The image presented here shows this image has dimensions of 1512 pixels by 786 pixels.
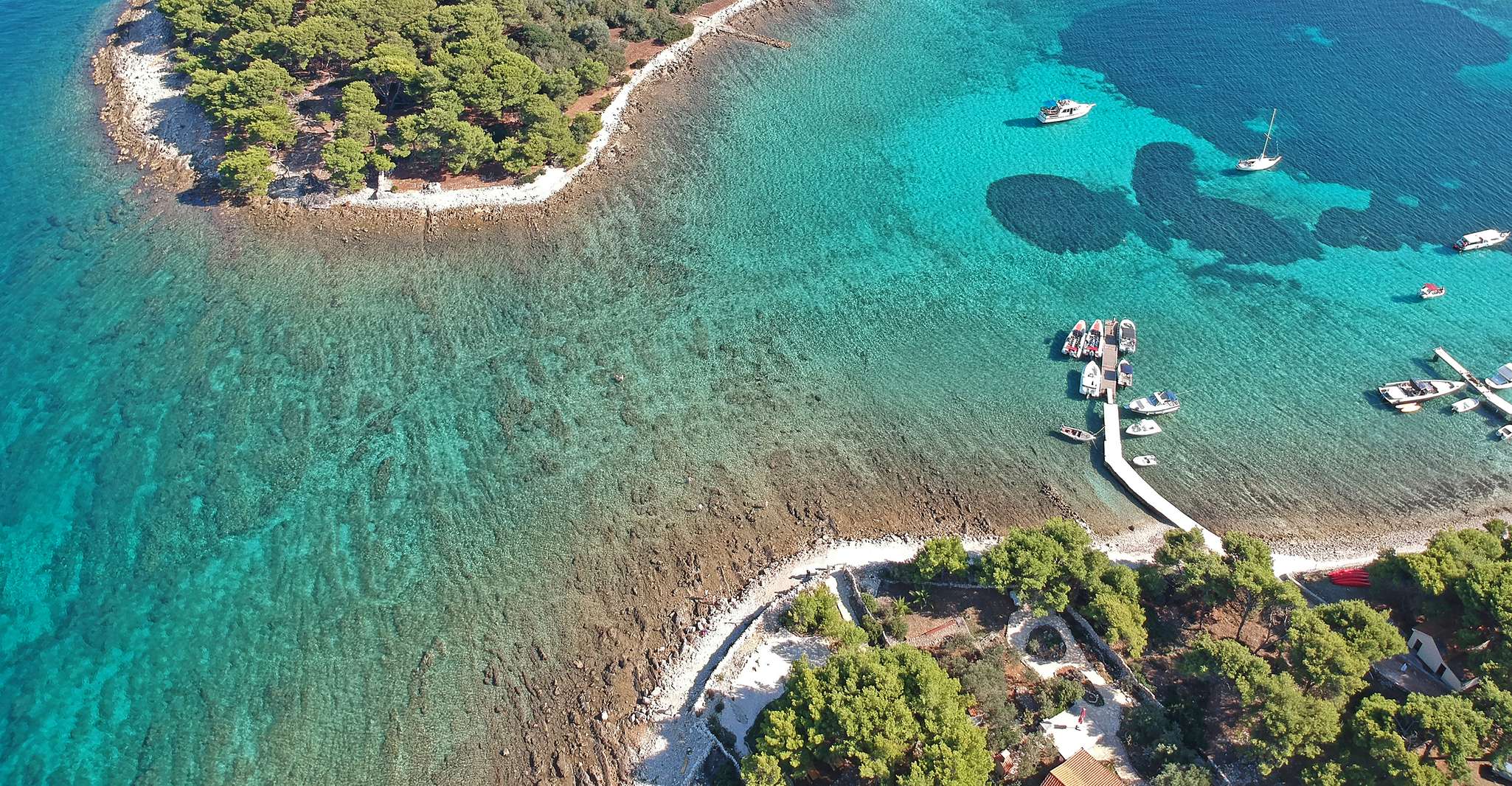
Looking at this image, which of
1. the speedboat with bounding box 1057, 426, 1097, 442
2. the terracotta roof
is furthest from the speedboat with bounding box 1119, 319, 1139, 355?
the terracotta roof

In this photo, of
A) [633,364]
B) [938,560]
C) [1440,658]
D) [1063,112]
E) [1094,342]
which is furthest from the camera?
[1063,112]

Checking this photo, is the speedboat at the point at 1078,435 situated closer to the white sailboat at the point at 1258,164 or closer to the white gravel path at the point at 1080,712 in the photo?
the white gravel path at the point at 1080,712

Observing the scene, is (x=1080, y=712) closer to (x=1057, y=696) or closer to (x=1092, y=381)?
(x=1057, y=696)

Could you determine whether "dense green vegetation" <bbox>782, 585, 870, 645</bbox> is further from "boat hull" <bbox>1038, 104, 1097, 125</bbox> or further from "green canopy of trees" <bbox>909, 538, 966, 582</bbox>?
"boat hull" <bbox>1038, 104, 1097, 125</bbox>

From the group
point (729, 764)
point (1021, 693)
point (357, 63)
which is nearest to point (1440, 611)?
point (1021, 693)

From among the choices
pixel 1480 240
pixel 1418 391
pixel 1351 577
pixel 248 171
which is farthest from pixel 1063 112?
pixel 248 171

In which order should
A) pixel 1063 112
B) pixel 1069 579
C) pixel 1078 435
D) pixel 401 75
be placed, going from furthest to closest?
pixel 1063 112
pixel 401 75
pixel 1078 435
pixel 1069 579
